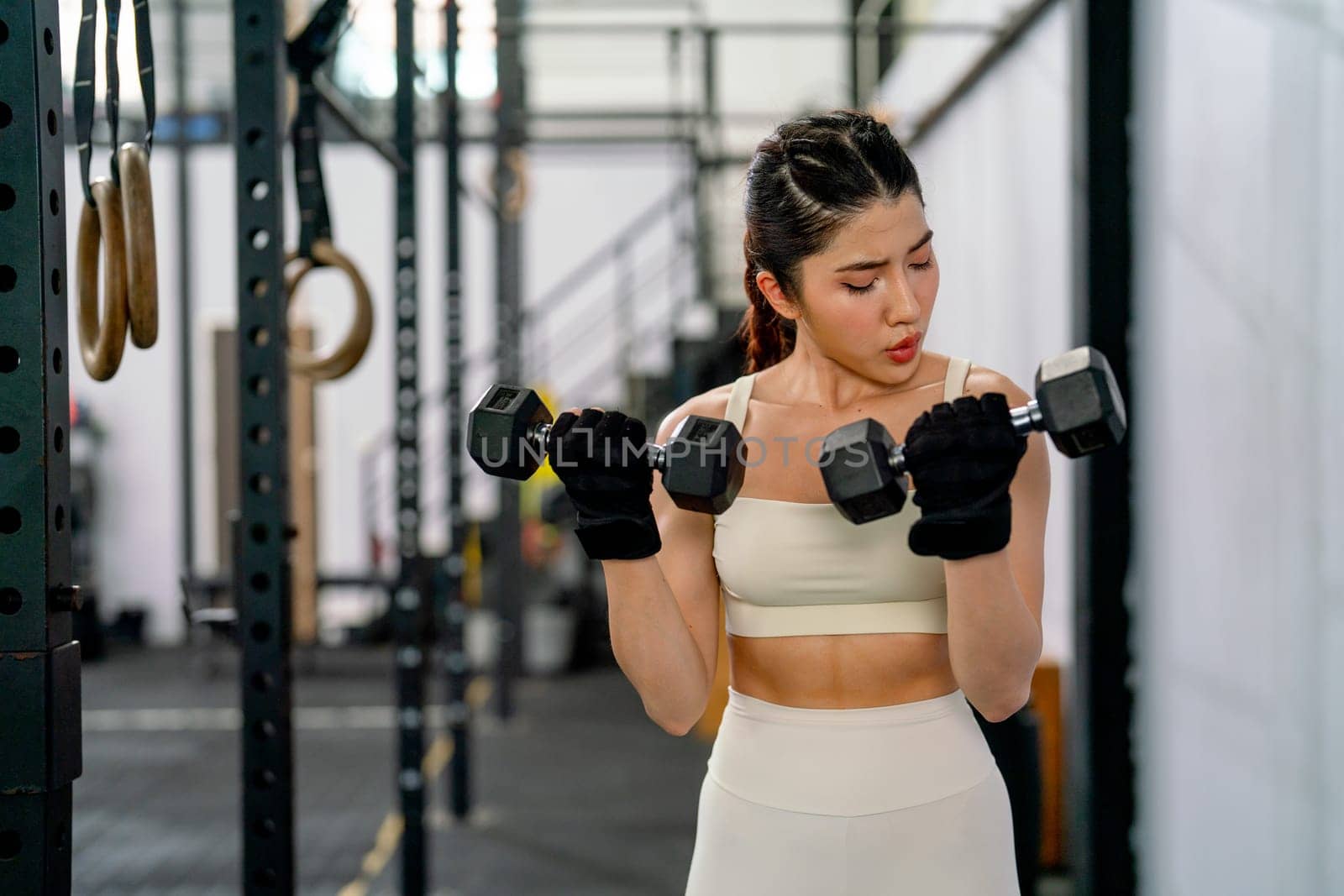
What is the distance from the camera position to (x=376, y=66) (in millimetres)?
8047

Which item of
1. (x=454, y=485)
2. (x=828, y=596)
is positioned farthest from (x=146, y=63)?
(x=454, y=485)

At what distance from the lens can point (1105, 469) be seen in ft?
9.04

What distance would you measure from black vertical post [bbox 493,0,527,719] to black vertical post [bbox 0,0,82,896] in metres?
4.07

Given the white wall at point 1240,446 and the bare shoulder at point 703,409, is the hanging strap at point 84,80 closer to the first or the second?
the bare shoulder at point 703,409

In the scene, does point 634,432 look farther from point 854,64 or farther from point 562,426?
point 854,64

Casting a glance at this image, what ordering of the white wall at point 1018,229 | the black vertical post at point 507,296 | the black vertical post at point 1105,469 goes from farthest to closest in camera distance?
the black vertical post at point 507,296 → the white wall at point 1018,229 → the black vertical post at point 1105,469

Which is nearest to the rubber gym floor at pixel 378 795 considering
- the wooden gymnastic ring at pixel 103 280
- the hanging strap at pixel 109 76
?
the wooden gymnastic ring at pixel 103 280

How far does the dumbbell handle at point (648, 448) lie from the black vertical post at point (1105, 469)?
6.40 ft

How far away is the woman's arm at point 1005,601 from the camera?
100 cm

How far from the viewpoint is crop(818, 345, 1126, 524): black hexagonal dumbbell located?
929mm

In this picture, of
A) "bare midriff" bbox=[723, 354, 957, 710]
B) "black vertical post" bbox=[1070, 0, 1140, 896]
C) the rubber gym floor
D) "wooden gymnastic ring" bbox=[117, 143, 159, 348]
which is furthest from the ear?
the rubber gym floor

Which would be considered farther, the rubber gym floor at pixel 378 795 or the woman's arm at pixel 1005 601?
the rubber gym floor at pixel 378 795

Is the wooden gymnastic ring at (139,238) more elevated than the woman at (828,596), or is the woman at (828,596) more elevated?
the wooden gymnastic ring at (139,238)

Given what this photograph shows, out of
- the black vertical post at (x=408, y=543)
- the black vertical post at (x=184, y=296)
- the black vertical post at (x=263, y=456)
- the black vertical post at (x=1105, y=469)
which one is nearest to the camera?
the black vertical post at (x=263, y=456)
